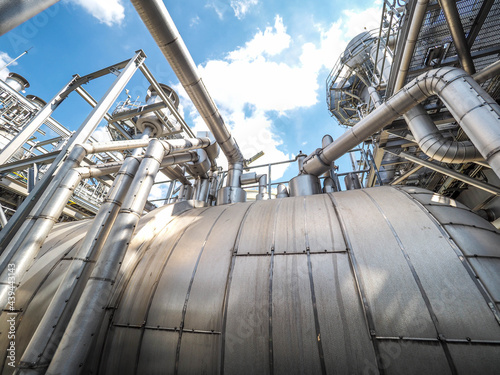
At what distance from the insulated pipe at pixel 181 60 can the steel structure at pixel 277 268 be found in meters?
0.05

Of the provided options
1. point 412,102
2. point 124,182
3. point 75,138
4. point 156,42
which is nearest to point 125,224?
point 124,182

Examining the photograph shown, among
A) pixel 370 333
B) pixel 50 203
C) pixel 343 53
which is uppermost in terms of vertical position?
pixel 343 53

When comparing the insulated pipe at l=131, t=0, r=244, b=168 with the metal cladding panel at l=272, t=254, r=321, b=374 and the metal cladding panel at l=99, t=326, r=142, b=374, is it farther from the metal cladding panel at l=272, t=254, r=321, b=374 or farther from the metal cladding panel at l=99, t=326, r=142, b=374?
the metal cladding panel at l=99, t=326, r=142, b=374

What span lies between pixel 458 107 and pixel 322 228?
4.13 m

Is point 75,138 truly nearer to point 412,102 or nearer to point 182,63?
point 182,63

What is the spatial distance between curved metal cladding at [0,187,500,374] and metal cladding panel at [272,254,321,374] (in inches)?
0.7

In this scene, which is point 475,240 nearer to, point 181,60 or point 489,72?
point 489,72

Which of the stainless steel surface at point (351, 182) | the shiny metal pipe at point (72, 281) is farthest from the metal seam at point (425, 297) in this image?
the shiny metal pipe at point (72, 281)

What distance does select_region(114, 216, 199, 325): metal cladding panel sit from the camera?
4.31 m

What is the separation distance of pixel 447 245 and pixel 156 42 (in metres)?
8.65

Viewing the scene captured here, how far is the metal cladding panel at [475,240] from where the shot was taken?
363 cm

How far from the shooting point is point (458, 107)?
4.46 meters

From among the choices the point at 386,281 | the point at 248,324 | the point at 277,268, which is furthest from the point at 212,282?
the point at 386,281

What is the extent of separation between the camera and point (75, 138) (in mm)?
6195
